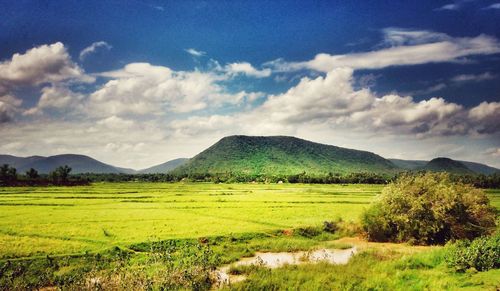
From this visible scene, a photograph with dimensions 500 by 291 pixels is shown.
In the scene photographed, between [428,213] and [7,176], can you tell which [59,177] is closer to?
[7,176]

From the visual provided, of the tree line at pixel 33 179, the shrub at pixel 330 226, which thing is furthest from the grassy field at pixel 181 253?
the tree line at pixel 33 179

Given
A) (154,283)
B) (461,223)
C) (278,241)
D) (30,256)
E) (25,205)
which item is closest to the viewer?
(154,283)

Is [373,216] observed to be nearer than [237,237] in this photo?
No

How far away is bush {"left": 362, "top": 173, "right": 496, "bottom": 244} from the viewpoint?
102 feet

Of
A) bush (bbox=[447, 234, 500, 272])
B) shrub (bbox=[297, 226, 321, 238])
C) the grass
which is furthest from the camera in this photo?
shrub (bbox=[297, 226, 321, 238])

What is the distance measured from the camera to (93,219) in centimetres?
3900

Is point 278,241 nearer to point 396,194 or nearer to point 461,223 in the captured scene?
point 396,194

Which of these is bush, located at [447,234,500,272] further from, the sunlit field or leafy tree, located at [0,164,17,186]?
leafy tree, located at [0,164,17,186]

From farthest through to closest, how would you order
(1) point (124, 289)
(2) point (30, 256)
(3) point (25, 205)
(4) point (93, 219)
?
(3) point (25, 205) → (4) point (93, 219) → (2) point (30, 256) → (1) point (124, 289)

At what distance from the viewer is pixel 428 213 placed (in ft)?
103

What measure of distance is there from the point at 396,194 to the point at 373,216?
2.94 m

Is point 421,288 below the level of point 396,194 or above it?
below

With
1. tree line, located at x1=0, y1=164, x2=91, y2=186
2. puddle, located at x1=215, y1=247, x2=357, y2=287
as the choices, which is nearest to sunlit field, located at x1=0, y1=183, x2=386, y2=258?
puddle, located at x1=215, y1=247, x2=357, y2=287

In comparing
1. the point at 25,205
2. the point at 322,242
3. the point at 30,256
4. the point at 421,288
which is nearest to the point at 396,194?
the point at 322,242
